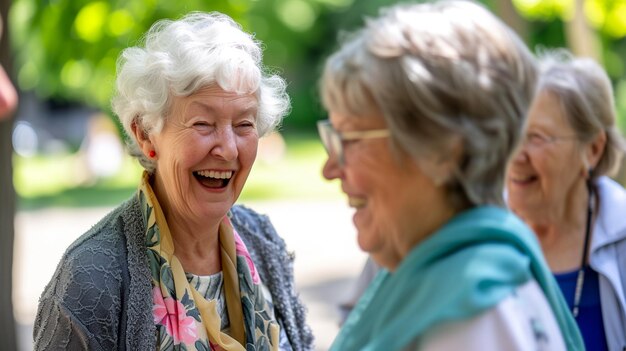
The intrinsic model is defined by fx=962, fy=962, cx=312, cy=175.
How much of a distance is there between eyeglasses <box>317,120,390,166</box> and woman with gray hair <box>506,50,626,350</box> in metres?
1.68

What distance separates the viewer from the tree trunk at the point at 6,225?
6008mm

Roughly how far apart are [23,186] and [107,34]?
16.2 meters

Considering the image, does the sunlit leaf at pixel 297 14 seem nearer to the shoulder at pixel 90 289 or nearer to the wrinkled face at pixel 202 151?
the wrinkled face at pixel 202 151

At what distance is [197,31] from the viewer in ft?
11.1

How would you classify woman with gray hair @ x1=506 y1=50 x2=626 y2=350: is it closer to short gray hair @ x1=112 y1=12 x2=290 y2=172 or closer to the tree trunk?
short gray hair @ x1=112 y1=12 x2=290 y2=172

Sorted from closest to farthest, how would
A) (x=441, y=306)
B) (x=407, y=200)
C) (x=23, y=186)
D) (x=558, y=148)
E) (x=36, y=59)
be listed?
(x=441, y=306)
(x=407, y=200)
(x=558, y=148)
(x=36, y=59)
(x=23, y=186)

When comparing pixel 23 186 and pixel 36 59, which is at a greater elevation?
pixel 23 186

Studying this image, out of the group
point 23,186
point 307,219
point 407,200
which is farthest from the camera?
point 23,186

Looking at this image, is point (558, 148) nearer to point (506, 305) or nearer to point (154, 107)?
point (154, 107)

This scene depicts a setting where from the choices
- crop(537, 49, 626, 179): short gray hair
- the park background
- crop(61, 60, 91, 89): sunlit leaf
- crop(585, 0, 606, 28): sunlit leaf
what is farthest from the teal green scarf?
crop(585, 0, 606, 28): sunlit leaf

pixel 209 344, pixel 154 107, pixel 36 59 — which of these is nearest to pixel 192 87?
pixel 154 107

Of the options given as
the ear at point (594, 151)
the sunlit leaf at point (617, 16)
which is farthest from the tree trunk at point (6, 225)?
the sunlit leaf at point (617, 16)

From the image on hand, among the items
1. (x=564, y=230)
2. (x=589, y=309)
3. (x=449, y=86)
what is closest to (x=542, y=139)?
(x=564, y=230)

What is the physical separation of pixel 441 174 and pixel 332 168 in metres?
0.28
